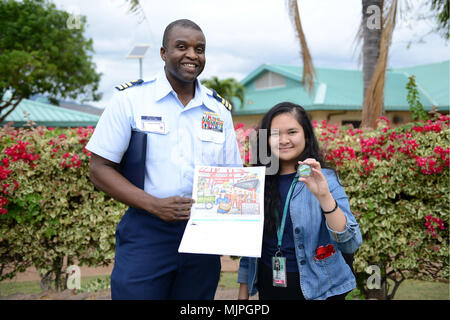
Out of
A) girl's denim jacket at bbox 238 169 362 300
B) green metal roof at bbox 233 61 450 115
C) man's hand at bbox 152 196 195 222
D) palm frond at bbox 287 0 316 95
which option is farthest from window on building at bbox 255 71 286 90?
man's hand at bbox 152 196 195 222

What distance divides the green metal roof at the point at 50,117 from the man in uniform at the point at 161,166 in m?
16.6

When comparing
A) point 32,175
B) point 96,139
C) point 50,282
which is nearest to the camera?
point 96,139

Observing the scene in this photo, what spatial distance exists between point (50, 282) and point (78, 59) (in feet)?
61.2

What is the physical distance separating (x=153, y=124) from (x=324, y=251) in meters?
1.05

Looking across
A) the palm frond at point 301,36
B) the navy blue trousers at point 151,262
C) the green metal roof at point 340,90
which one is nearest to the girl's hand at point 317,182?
the navy blue trousers at point 151,262

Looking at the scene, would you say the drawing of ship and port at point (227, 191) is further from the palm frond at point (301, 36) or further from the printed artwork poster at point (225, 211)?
the palm frond at point (301, 36)

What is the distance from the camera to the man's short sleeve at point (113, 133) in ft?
6.54

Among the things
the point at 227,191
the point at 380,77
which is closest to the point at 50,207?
the point at 227,191

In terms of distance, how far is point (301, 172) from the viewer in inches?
73.5

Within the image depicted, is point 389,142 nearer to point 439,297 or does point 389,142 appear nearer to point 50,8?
point 439,297

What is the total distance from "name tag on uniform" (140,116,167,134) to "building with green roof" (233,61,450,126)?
47.1 ft

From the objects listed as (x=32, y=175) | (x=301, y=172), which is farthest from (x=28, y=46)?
(x=301, y=172)

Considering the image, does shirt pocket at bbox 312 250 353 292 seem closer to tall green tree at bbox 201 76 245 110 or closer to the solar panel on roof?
the solar panel on roof

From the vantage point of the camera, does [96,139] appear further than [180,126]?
No
